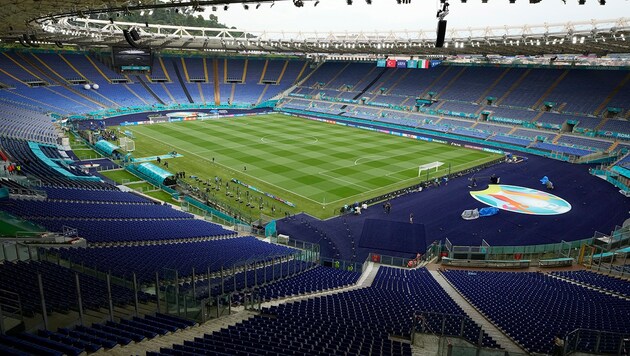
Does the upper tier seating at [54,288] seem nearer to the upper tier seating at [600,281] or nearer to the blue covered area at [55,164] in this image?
the upper tier seating at [600,281]

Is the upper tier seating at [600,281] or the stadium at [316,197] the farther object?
the upper tier seating at [600,281]

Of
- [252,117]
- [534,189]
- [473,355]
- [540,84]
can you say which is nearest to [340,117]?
[252,117]

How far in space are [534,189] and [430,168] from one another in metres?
9.52

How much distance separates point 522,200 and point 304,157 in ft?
73.8

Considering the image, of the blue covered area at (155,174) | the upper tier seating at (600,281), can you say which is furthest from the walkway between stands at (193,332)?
the blue covered area at (155,174)

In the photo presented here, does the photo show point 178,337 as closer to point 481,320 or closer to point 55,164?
point 481,320

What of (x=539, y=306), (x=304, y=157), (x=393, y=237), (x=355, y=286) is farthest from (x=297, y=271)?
(x=304, y=157)

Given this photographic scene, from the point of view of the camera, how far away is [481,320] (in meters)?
14.0

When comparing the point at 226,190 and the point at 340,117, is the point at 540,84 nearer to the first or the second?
the point at 340,117

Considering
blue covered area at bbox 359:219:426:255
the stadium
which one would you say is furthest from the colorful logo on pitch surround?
blue covered area at bbox 359:219:426:255

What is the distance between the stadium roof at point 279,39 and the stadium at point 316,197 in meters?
0.35

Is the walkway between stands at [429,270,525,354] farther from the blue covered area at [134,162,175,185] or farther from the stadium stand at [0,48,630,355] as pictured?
the blue covered area at [134,162,175,185]

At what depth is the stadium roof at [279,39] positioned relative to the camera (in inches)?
914

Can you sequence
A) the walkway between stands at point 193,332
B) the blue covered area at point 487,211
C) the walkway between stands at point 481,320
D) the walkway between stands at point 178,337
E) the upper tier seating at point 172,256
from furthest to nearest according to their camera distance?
1. the blue covered area at point 487,211
2. the upper tier seating at point 172,256
3. the walkway between stands at point 481,320
4. the walkway between stands at point 193,332
5. the walkway between stands at point 178,337
